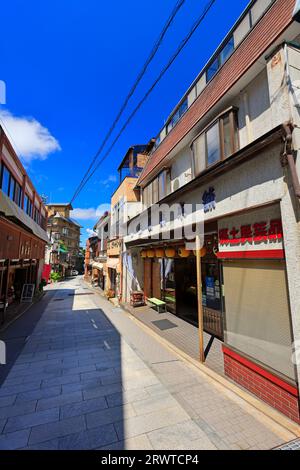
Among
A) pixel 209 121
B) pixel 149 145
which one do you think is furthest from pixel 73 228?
pixel 209 121

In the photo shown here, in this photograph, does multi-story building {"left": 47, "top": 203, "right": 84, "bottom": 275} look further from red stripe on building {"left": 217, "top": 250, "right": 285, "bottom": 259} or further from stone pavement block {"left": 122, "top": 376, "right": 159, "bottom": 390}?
red stripe on building {"left": 217, "top": 250, "right": 285, "bottom": 259}

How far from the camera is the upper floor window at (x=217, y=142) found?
5.39 metres

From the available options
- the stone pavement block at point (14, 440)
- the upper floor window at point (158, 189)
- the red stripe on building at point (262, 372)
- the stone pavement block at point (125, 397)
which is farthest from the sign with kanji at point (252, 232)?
the stone pavement block at point (14, 440)

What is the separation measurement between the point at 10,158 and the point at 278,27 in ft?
38.8

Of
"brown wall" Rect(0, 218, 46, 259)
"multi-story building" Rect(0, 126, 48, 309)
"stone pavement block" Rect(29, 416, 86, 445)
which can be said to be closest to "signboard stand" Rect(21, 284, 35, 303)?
"multi-story building" Rect(0, 126, 48, 309)

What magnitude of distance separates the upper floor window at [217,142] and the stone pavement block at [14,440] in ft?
22.6

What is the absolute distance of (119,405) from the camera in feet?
13.7

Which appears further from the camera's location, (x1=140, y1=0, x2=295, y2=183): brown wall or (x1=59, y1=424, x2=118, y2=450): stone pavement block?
(x1=140, y1=0, x2=295, y2=183): brown wall

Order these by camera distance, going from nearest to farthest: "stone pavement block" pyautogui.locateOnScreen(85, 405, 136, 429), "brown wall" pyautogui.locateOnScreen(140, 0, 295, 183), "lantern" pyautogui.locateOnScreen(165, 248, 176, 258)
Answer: "stone pavement block" pyautogui.locateOnScreen(85, 405, 136, 429) < "brown wall" pyautogui.locateOnScreen(140, 0, 295, 183) < "lantern" pyautogui.locateOnScreen(165, 248, 176, 258)

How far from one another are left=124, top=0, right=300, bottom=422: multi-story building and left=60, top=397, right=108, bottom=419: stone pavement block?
9.87 ft

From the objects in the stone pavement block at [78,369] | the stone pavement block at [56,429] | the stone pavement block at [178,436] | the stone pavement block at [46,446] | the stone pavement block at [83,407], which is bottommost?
the stone pavement block at [78,369]

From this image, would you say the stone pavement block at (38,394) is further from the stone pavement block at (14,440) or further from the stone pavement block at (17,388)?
the stone pavement block at (14,440)

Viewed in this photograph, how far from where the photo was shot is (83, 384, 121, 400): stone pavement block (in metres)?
4.54

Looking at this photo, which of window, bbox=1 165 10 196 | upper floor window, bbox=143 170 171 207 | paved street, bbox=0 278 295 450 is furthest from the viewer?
window, bbox=1 165 10 196
